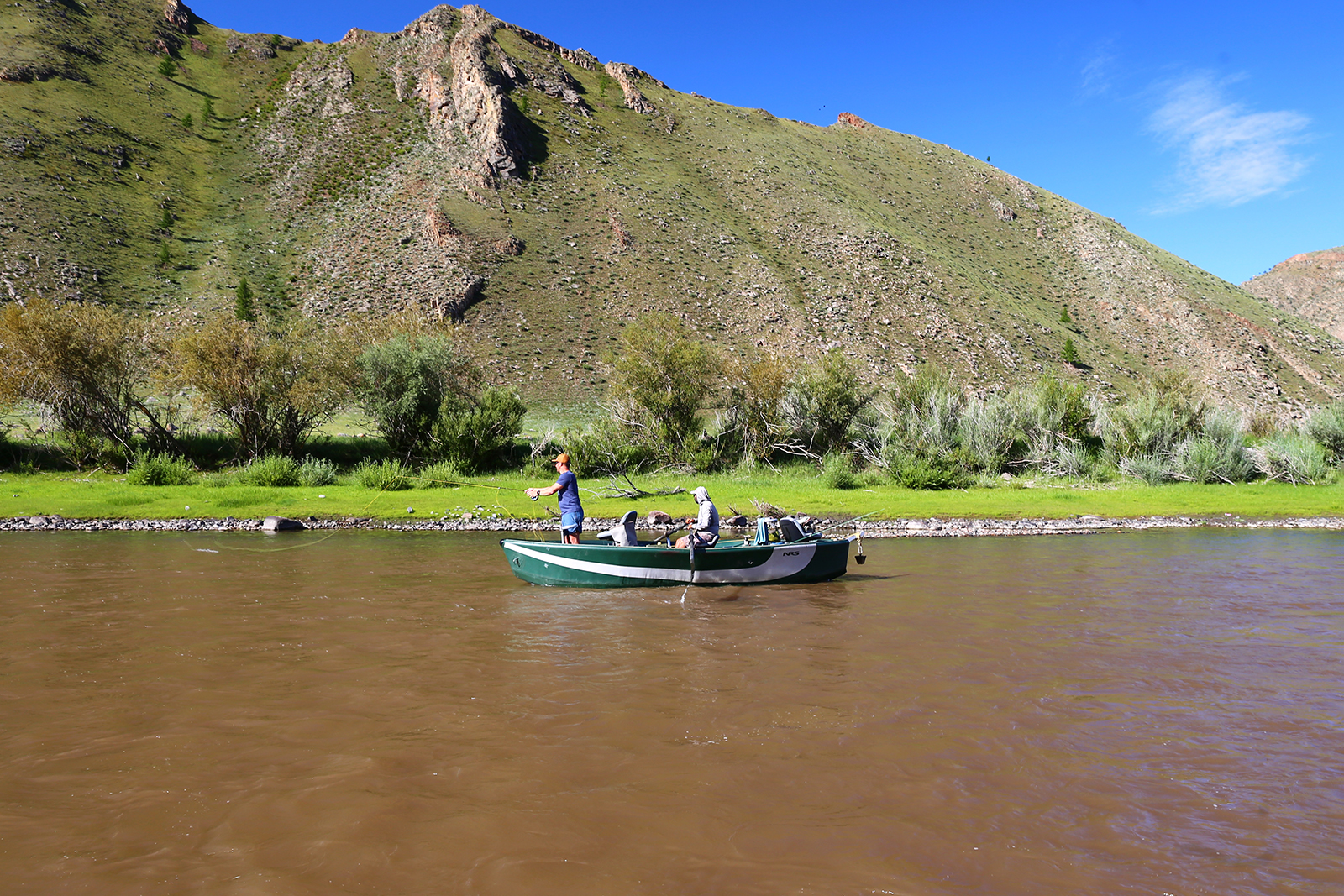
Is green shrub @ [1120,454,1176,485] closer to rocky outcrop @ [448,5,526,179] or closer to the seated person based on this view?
the seated person

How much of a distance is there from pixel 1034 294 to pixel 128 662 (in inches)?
3278

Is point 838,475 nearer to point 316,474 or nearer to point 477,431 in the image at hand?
point 477,431

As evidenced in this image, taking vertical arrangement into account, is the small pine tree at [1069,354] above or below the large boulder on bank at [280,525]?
above

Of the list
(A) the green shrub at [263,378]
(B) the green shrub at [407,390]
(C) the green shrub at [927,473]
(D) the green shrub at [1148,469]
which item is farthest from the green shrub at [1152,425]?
(A) the green shrub at [263,378]

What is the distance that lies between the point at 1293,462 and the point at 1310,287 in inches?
4931

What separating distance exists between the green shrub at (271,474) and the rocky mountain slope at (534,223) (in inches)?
1141

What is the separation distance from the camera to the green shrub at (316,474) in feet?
93.7

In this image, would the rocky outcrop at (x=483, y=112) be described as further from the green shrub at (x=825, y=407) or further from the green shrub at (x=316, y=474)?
the green shrub at (x=316, y=474)

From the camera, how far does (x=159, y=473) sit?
1074 inches

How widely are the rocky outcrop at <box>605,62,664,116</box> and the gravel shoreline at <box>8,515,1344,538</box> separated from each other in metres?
88.4

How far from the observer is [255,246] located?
6825 centimetres

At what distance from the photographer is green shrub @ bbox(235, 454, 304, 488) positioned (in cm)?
2781

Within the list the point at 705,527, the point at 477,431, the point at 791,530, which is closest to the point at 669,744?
the point at 705,527

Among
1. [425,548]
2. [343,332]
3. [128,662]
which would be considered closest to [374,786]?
[128,662]
